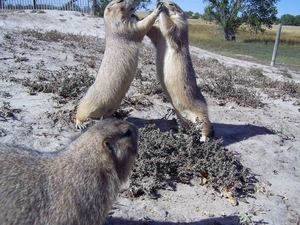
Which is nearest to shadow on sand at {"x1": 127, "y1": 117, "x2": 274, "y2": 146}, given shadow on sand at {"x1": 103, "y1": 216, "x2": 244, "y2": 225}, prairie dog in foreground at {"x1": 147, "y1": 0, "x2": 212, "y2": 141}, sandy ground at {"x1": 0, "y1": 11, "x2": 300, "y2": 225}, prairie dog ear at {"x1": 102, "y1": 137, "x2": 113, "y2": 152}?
sandy ground at {"x1": 0, "y1": 11, "x2": 300, "y2": 225}

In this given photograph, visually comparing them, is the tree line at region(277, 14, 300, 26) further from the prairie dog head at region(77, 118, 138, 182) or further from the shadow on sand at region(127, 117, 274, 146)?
the prairie dog head at region(77, 118, 138, 182)

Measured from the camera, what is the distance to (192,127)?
5.09m

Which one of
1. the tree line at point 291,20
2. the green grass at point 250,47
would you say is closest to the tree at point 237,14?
the green grass at point 250,47

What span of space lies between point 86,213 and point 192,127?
2.77 metres

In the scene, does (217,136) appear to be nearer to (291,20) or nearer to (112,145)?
(112,145)

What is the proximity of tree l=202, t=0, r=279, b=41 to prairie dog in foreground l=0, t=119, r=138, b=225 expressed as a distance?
41.8 meters

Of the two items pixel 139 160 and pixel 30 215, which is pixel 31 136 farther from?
pixel 30 215

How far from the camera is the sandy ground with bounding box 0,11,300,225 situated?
374 centimetres

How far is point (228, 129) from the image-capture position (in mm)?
6465

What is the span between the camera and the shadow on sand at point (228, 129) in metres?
5.98

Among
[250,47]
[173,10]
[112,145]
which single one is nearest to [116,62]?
[173,10]

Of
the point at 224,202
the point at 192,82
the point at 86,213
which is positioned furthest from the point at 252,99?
the point at 86,213

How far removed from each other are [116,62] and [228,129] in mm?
2589

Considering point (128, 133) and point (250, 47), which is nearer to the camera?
point (128, 133)
